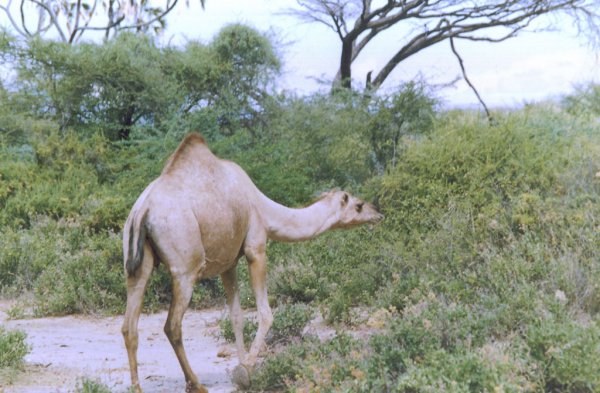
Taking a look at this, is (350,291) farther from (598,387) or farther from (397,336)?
(598,387)

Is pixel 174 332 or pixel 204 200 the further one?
pixel 204 200

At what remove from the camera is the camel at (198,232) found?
20.7 ft

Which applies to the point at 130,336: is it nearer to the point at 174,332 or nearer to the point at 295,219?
the point at 174,332

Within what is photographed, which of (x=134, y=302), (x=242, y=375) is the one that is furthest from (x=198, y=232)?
(x=242, y=375)

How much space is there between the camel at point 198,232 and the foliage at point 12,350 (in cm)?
174

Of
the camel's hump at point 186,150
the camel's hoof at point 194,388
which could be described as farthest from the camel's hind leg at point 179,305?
the camel's hump at point 186,150

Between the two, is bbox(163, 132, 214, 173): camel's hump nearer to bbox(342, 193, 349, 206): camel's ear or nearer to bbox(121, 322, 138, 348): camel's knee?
bbox(121, 322, 138, 348): camel's knee

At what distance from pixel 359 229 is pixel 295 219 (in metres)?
4.26

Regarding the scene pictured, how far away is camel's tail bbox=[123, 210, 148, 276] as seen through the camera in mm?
6266

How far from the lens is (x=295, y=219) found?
7.65 meters

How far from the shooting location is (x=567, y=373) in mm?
5328

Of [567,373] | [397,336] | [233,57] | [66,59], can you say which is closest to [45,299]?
[397,336]

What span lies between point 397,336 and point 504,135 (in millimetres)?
6345

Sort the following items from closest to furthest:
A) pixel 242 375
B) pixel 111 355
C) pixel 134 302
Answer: pixel 134 302
pixel 242 375
pixel 111 355
